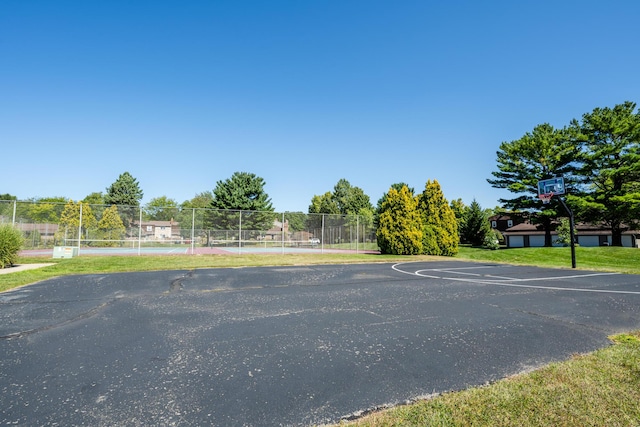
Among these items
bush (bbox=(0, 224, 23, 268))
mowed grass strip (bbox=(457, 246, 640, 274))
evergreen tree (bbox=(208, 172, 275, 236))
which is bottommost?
mowed grass strip (bbox=(457, 246, 640, 274))

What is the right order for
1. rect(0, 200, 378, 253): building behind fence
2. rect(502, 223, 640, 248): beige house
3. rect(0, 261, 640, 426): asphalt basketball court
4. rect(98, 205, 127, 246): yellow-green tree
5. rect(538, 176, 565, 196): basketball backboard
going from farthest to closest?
rect(502, 223, 640, 248): beige house, rect(98, 205, 127, 246): yellow-green tree, rect(0, 200, 378, 253): building behind fence, rect(538, 176, 565, 196): basketball backboard, rect(0, 261, 640, 426): asphalt basketball court

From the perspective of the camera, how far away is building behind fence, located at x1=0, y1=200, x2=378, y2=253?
17094 millimetres

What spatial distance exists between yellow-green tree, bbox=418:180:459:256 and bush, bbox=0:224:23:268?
20.6m

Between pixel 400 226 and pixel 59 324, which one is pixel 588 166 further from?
pixel 59 324

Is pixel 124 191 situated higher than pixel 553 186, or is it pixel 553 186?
pixel 124 191

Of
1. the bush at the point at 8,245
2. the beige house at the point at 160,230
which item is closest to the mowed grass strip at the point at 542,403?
the bush at the point at 8,245

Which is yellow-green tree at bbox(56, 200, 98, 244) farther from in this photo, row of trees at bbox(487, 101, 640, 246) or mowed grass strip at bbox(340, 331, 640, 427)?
row of trees at bbox(487, 101, 640, 246)

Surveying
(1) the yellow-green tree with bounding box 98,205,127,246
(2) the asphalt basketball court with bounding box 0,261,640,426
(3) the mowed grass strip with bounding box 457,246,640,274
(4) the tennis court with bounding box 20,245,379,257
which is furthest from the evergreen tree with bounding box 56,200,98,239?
(3) the mowed grass strip with bounding box 457,246,640,274

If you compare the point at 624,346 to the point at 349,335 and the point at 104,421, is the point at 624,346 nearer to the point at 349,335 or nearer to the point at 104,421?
the point at 349,335

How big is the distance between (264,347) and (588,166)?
3494 centimetres

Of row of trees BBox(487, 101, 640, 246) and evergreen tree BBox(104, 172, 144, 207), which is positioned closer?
row of trees BBox(487, 101, 640, 246)

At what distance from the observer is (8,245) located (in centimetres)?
1102

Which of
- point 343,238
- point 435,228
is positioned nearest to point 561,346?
point 435,228

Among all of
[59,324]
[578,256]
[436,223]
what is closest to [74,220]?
[59,324]
